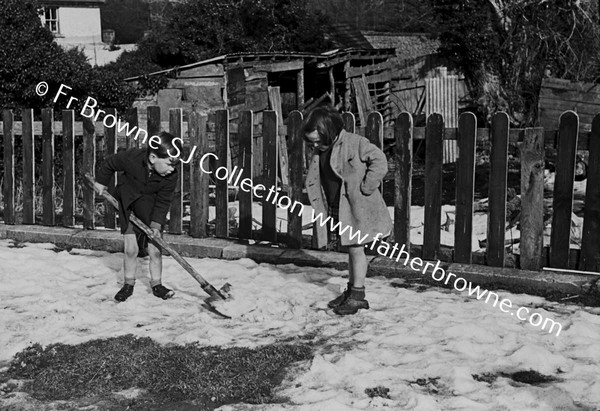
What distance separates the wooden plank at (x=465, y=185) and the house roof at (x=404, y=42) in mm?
27663

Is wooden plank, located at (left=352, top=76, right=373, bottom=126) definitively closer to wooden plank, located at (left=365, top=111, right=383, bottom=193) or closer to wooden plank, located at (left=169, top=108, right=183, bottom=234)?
wooden plank, located at (left=169, top=108, right=183, bottom=234)

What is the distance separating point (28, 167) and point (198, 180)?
1.82 meters

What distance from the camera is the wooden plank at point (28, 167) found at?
7.17 m

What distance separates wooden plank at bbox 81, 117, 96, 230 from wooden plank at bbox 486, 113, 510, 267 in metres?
3.50

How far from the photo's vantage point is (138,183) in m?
5.15

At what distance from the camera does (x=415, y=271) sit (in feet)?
19.0

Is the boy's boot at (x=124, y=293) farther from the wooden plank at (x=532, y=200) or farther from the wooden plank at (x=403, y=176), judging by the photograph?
the wooden plank at (x=532, y=200)

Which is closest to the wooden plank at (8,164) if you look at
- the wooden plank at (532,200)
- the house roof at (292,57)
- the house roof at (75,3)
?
the wooden plank at (532,200)

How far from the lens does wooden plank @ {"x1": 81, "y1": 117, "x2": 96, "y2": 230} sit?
6.91 metres

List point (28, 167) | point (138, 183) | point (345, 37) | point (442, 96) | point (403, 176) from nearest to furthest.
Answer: point (138, 183), point (403, 176), point (28, 167), point (442, 96), point (345, 37)

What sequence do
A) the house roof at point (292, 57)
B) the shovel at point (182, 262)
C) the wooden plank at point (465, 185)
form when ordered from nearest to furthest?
the shovel at point (182, 262) → the wooden plank at point (465, 185) → the house roof at point (292, 57)

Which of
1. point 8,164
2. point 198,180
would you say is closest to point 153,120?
point 198,180

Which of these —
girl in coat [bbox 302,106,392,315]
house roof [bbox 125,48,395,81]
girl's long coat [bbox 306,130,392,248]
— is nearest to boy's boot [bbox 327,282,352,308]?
girl in coat [bbox 302,106,392,315]

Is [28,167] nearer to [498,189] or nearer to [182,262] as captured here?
[182,262]
